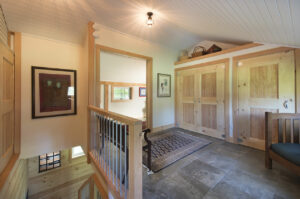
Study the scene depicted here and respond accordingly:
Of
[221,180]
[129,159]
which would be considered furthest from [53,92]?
[221,180]

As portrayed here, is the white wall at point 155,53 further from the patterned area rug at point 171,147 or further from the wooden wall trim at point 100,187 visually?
the wooden wall trim at point 100,187

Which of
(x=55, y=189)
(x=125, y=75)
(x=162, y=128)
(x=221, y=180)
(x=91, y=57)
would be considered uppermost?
(x=125, y=75)

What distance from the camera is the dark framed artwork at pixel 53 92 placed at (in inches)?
93.2

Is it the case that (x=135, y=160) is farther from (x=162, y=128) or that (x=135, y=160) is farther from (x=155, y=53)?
(x=155, y=53)

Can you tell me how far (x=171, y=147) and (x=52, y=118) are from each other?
261cm

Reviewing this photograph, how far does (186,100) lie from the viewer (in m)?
3.66

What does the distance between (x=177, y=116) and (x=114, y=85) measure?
2.75 m

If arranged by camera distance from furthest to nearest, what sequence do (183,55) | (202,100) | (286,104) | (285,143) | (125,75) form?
(125,75)
(183,55)
(202,100)
(286,104)
(285,143)

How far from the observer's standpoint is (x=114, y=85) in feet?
15.7

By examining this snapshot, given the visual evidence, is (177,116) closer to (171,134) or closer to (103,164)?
(171,134)

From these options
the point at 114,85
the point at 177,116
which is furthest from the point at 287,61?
the point at 114,85

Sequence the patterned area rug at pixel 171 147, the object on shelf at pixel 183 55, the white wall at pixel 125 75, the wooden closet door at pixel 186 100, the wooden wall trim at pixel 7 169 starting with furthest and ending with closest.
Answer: the white wall at pixel 125 75, the object on shelf at pixel 183 55, the wooden closet door at pixel 186 100, the patterned area rug at pixel 171 147, the wooden wall trim at pixel 7 169

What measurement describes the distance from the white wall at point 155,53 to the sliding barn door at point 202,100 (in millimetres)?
354

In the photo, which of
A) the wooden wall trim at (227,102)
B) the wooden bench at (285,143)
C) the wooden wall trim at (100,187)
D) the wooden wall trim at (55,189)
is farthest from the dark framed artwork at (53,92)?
the wooden bench at (285,143)
